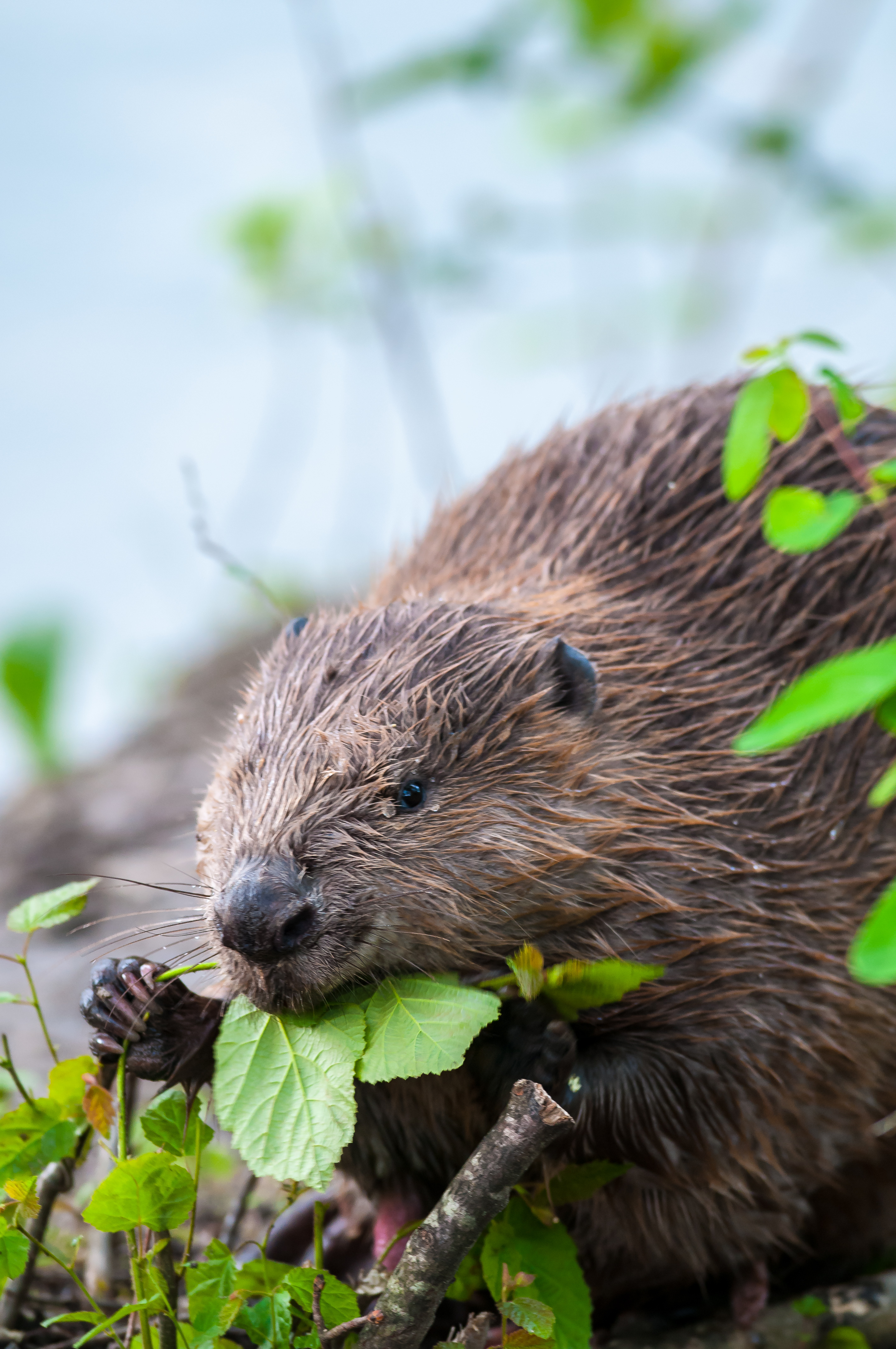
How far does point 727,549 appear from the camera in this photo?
2.98m

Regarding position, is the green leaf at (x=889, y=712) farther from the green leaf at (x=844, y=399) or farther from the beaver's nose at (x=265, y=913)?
the beaver's nose at (x=265, y=913)

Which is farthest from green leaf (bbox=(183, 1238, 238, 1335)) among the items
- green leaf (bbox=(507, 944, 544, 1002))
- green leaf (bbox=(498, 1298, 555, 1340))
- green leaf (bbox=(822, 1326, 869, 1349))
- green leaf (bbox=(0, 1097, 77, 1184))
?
green leaf (bbox=(822, 1326, 869, 1349))

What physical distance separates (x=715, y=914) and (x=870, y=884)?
44cm

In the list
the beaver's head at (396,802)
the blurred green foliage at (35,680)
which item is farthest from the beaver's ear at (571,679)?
the blurred green foliage at (35,680)

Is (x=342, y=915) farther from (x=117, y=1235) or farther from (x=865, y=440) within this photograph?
(x=865, y=440)

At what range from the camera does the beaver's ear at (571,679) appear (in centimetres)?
250

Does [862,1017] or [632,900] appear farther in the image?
[862,1017]

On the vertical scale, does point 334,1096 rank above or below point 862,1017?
above

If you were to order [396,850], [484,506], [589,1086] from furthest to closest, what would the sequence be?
[484,506] < [589,1086] < [396,850]

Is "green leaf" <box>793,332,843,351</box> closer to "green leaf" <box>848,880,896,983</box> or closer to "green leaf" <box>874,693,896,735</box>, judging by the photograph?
"green leaf" <box>874,693,896,735</box>

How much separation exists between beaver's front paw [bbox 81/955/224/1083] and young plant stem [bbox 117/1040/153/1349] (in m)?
0.05

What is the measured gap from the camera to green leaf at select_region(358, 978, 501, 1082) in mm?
1989

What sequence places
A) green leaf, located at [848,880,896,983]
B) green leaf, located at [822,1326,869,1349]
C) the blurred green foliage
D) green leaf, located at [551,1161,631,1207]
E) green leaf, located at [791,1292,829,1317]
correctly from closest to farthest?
green leaf, located at [848,880,896,983] → green leaf, located at [551,1161,631,1207] → green leaf, located at [822,1326,869,1349] → green leaf, located at [791,1292,829,1317] → the blurred green foliage

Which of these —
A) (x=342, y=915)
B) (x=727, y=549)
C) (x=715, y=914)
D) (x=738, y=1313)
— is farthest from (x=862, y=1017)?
(x=342, y=915)
